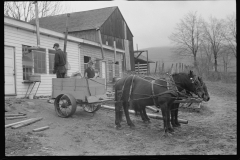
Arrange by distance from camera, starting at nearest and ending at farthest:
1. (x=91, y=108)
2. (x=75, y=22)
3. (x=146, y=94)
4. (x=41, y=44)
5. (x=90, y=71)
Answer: (x=146, y=94), (x=91, y=108), (x=90, y=71), (x=41, y=44), (x=75, y=22)

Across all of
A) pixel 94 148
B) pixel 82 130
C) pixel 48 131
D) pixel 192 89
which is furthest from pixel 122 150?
pixel 192 89

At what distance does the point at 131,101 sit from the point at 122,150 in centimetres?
239

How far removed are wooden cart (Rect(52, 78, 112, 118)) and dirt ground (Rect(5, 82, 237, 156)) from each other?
0.39 meters

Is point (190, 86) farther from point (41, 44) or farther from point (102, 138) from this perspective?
point (41, 44)

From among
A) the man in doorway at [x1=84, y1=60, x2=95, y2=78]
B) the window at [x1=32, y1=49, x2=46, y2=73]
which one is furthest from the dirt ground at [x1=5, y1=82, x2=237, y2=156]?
the window at [x1=32, y1=49, x2=46, y2=73]

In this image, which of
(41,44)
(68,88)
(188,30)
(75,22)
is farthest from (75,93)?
(75,22)

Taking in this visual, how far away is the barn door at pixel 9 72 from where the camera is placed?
30.8 feet

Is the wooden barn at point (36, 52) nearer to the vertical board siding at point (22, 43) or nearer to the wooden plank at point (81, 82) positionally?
the vertical board siding at point (22, 43)

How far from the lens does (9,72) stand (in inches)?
374

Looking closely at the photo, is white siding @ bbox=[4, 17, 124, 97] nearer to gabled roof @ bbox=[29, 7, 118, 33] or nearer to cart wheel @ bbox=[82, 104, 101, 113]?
gabled roof @ bbox=[29, 7, 118, 33]

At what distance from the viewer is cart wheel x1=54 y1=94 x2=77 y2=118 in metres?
7.33

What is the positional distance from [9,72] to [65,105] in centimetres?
357

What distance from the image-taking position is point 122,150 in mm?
5211

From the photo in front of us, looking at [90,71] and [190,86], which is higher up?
[90,71]
